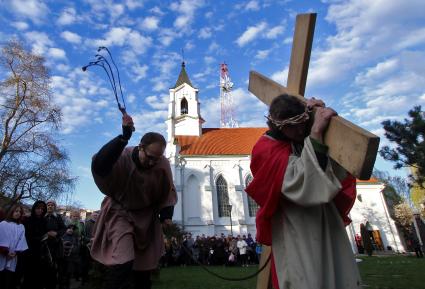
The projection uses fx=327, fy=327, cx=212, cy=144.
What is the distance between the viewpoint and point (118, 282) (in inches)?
115

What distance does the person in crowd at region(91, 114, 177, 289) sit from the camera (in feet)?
10.0

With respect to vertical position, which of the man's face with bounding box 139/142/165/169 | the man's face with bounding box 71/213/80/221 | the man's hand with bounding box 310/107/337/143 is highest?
the man's face with bounding box 71/213/80/221

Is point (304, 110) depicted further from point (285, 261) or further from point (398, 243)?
point (398, 243)

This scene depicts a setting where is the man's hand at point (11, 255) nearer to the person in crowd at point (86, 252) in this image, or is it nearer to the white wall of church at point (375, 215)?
the person in crowd at point (86, 252)

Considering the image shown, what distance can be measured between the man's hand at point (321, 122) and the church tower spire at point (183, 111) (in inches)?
1488

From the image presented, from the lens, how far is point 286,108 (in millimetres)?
2041

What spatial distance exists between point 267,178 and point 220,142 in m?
38.0

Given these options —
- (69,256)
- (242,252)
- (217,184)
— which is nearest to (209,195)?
(217,184)


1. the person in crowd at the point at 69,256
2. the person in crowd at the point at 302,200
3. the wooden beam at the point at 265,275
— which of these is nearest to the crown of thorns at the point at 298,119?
the person in crowd at the point at 302,200

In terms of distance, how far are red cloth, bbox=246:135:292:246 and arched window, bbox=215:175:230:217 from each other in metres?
31.9

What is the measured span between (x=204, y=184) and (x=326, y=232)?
109 ft

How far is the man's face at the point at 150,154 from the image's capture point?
326 centimetres

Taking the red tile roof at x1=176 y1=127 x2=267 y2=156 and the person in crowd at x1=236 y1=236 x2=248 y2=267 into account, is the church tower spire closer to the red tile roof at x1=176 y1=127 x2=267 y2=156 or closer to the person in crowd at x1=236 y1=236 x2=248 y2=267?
the red tile roof at x1=176 y1=127 x2=267 y2=156

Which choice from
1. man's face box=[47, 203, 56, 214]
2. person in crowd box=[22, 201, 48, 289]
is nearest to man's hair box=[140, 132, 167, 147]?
person in crowd box=[22, 201, 48, 289]
